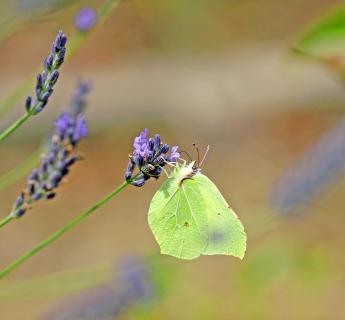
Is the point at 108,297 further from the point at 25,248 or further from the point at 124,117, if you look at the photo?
the point at 124,117

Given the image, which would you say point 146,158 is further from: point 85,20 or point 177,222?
point 85,20

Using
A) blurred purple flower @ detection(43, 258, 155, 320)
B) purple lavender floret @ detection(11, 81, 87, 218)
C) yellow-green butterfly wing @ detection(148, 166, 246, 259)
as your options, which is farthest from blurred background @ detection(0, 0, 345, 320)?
purple lavender floret @ detection(11, 81, 87, 218)

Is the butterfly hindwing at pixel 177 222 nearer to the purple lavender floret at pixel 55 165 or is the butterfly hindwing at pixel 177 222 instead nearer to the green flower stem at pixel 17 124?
the purple lavender floret at pixel 55 165

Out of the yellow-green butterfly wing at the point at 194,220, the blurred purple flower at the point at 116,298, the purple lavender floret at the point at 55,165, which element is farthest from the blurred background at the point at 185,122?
the purple lavender floret at the point at 55,165

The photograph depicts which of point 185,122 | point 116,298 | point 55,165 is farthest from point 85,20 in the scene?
point 185,122

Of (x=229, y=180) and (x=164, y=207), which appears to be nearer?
(x=164, y=207)

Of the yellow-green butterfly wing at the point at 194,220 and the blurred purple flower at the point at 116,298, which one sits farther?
the blurred purple flower at the point at 116,298

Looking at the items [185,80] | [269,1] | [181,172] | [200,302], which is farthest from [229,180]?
[181,172]
